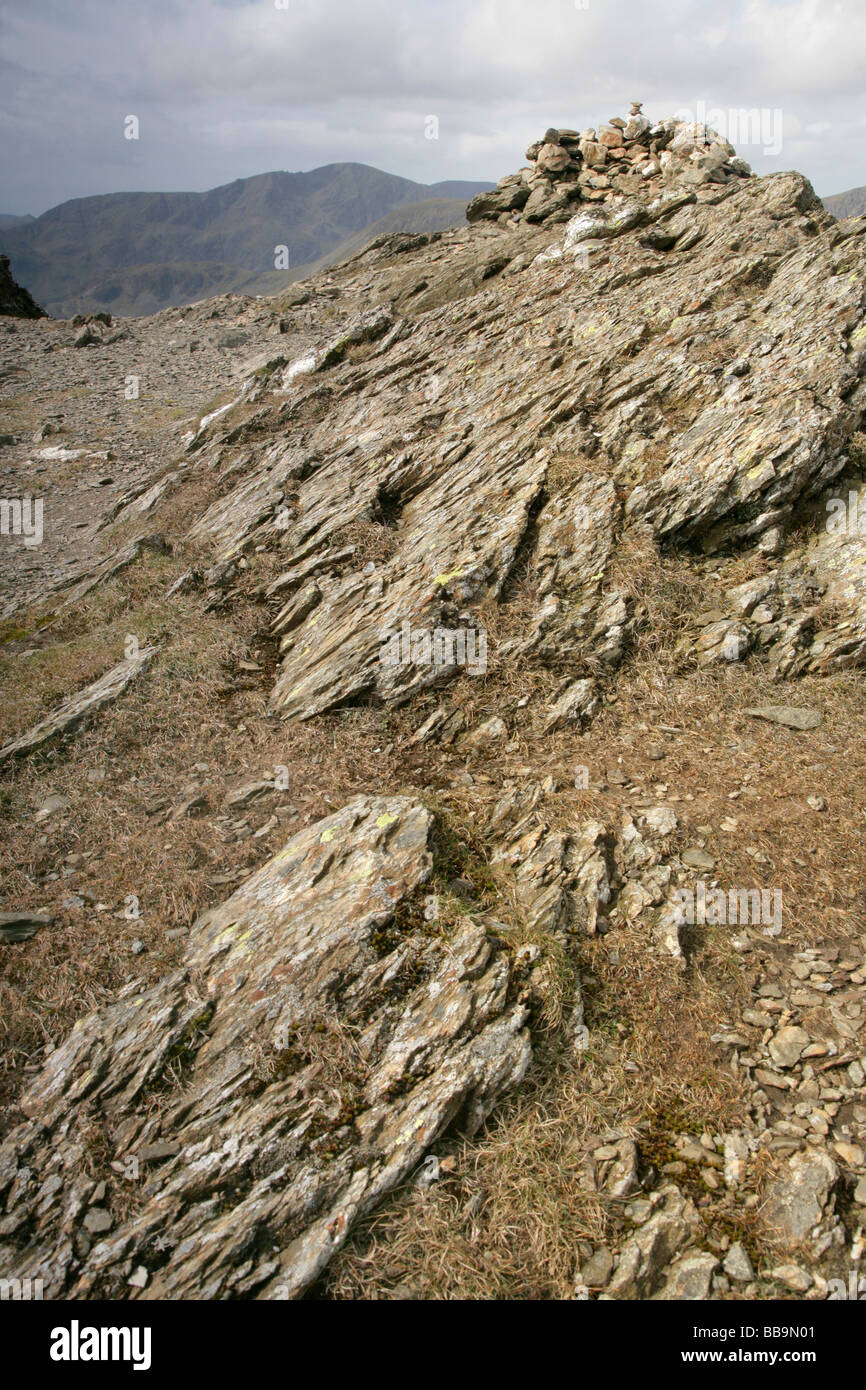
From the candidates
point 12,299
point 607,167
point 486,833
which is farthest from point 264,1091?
point 12,299

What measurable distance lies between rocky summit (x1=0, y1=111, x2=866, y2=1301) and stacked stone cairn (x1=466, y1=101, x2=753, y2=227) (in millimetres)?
8552

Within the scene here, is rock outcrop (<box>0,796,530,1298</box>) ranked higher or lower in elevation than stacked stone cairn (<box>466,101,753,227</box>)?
lower

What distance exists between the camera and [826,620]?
10.3 m

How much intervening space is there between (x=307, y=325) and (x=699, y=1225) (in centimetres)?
4035

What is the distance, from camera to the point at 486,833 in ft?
27.5

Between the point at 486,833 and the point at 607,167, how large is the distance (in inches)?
1323

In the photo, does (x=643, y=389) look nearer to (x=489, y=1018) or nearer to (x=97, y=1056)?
(x=489, y=1018)

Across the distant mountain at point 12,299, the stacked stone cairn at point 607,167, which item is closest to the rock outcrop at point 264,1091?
the stacked stone cairn at point 607,167

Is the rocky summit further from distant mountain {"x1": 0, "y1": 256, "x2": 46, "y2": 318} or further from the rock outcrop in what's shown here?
distant mountain {"x1": 0, "y1": 256, "x2": 46, "y2": 318}

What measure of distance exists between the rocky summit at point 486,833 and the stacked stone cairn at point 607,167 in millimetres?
8552

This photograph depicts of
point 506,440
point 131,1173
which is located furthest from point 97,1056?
point 506,440

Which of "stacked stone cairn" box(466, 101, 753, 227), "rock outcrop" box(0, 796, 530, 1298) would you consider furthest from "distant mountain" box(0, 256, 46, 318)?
"rock outcrop" box(0, 796, 530, 1298)

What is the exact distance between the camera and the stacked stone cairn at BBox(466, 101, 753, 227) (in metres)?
25.5

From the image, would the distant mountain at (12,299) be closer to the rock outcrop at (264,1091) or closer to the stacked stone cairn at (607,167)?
the stacked stone cairn at (607,167)
